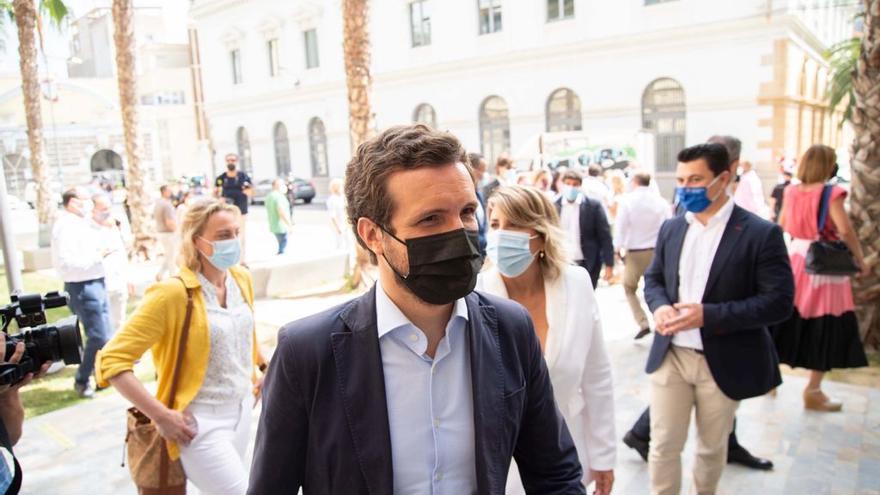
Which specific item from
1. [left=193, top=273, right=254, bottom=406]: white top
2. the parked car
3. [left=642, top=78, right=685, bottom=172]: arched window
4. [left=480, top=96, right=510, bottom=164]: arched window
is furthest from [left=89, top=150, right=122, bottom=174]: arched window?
[left=642, top=78, right=685, bottom=172]: arched window

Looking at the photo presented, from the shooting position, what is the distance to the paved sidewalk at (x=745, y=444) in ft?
13.2

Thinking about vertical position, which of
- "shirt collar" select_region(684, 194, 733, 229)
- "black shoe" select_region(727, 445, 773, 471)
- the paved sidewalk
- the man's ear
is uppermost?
the man's ear

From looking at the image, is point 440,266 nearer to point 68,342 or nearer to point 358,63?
point 68,342

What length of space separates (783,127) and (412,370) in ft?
72.1

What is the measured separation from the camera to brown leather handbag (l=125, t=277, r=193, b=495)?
9.48 ft

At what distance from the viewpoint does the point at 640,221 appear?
735 centimetres

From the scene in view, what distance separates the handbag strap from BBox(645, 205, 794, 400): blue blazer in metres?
2.17

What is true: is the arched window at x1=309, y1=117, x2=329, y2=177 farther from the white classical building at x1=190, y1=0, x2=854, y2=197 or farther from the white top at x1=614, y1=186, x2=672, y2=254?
the white top at x1=614, y1=186, x2=672, y2=254

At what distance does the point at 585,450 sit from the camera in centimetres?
278

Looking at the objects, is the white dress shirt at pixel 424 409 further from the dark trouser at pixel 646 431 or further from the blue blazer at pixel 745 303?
the dark trouser at pixel 646 431

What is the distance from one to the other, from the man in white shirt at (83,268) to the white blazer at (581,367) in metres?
4.85

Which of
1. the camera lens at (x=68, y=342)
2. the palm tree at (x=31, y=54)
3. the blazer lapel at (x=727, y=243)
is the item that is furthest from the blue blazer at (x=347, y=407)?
the palm tree at (x=31, y=54)

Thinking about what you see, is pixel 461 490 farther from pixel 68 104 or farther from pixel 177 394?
pixel 68 104

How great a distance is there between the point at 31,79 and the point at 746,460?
6715 mm
